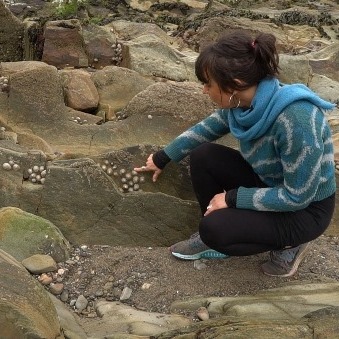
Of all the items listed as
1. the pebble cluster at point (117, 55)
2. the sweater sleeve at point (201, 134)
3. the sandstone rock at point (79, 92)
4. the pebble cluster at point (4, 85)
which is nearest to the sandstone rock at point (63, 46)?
the pebble cluster at point (117, 55)

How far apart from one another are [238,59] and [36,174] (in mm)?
1458

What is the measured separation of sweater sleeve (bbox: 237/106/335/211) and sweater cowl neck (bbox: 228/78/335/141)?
0.05 meters

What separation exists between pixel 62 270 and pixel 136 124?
1.71 meters

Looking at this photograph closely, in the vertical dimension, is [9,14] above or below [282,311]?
below

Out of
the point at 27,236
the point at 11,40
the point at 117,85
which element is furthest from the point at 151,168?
the point at 11,40

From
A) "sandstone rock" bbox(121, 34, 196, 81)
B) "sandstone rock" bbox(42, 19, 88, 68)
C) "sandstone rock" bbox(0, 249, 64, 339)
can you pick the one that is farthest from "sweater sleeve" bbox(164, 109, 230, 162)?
"sandstone rock" bbox(42, 19, 88, 68)

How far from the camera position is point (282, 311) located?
2791mm

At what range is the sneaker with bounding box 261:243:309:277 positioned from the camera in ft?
10.4

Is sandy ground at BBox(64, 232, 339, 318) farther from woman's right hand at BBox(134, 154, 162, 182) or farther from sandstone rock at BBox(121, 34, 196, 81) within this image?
sandstone rock at BBox(121, 34, 196, 81)

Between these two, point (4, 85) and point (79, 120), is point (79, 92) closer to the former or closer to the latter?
point (79, 120)

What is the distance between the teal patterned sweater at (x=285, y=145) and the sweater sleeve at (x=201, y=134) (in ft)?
0.75

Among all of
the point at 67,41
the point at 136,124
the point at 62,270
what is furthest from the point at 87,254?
the point at 67,41

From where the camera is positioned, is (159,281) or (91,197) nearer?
(159,281)

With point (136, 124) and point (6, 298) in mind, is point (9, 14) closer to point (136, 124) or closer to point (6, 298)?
point (136, 124)
